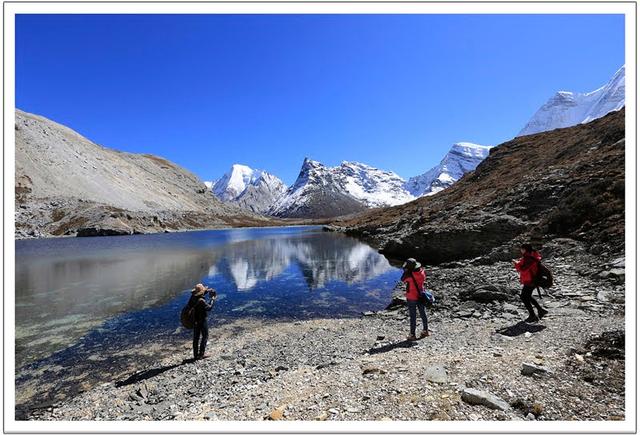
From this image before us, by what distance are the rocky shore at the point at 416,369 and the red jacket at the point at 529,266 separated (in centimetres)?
169

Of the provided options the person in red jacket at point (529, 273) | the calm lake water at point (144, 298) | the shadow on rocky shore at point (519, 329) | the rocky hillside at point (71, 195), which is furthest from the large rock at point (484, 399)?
the rocky hillside at point (71, 195)

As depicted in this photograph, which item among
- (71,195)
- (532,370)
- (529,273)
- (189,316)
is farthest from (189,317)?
(71,195)

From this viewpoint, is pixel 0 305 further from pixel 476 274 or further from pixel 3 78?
pixel 476 274

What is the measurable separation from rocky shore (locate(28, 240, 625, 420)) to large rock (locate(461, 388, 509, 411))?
2cm

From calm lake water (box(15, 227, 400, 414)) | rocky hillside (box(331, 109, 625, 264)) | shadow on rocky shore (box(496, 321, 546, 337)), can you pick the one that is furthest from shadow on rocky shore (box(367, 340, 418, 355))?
rocky hillside (box(331, 109, 625, 264))

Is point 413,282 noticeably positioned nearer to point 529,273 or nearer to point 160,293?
point 529,273

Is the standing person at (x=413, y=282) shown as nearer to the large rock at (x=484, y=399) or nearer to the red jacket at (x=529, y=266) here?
the red jacket at (x=529, y=266)

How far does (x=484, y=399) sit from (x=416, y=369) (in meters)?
2.43

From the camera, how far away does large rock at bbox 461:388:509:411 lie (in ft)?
21.2

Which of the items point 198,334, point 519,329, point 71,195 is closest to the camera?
point 519,329

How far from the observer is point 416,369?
348 inches

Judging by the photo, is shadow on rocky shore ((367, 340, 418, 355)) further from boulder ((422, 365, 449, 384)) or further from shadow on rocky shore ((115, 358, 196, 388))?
shadow on rocky shore ((115, 358, 196, 388))
